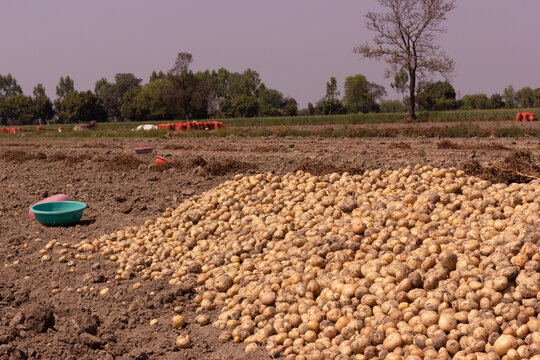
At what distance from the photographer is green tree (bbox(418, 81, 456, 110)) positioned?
224 ft

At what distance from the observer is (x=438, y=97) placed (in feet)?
227

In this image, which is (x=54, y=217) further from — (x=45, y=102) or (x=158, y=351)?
(x=45, y=102)

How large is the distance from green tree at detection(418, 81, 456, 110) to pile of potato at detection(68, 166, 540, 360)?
215 feet

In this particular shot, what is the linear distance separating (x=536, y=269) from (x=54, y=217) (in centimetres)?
606

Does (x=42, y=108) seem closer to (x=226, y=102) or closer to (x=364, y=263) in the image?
(x=226, y=102)

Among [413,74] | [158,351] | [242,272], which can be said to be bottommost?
[158,351]

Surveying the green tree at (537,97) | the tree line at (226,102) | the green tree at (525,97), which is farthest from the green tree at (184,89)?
the green tree at (525,97)

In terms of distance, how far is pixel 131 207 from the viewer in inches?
326

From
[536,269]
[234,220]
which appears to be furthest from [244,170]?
[536,269]

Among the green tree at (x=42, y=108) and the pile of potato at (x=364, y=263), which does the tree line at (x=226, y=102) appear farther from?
the pile of potato at (x=364, y=263)

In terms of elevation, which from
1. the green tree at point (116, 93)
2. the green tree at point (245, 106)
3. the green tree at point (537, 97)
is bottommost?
the green tree at point (537, 97)

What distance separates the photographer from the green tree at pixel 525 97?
88250mm

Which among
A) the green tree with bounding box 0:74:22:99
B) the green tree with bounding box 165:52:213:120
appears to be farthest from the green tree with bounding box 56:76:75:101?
the green tree with bounding box 165:52:213:120

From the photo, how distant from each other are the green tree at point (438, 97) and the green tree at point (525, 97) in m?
24.6
